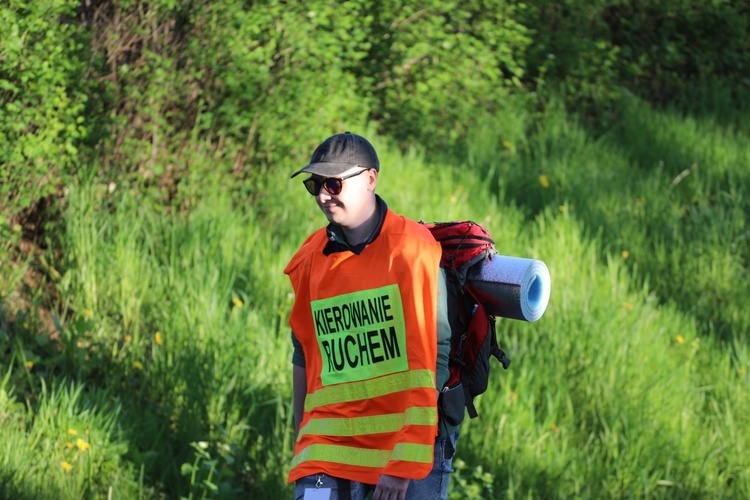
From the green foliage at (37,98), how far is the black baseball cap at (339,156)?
269 cm

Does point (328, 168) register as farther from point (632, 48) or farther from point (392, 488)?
point (632, 48)

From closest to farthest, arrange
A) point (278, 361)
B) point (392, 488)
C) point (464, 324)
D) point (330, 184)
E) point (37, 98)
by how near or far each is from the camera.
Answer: point (392, 488) → point (330, 184) → point (464, 324) → point (278, 361) → point (37, 98)

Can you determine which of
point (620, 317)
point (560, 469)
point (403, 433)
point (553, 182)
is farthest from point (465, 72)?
point (403, 433)

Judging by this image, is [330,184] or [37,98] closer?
[330,184]

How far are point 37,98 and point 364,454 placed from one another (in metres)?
3.35

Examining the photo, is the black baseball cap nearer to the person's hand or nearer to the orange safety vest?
the orange safety vest

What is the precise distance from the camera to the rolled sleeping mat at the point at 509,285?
11.2ft

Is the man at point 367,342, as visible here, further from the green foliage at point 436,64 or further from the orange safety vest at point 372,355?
the green foliage at point 436,64

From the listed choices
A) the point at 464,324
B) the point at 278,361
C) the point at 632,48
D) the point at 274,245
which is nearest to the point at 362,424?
the point at 464,324

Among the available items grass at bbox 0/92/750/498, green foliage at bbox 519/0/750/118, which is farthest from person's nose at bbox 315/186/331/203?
green foliage at bbox 519/0/750/118

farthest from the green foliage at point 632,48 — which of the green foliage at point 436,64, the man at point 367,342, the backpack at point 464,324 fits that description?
the man at point 367,342

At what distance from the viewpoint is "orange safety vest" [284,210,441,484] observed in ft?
10.8

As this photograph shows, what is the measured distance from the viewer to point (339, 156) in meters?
3.43

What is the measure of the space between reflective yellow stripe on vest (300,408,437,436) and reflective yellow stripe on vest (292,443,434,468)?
48mm
